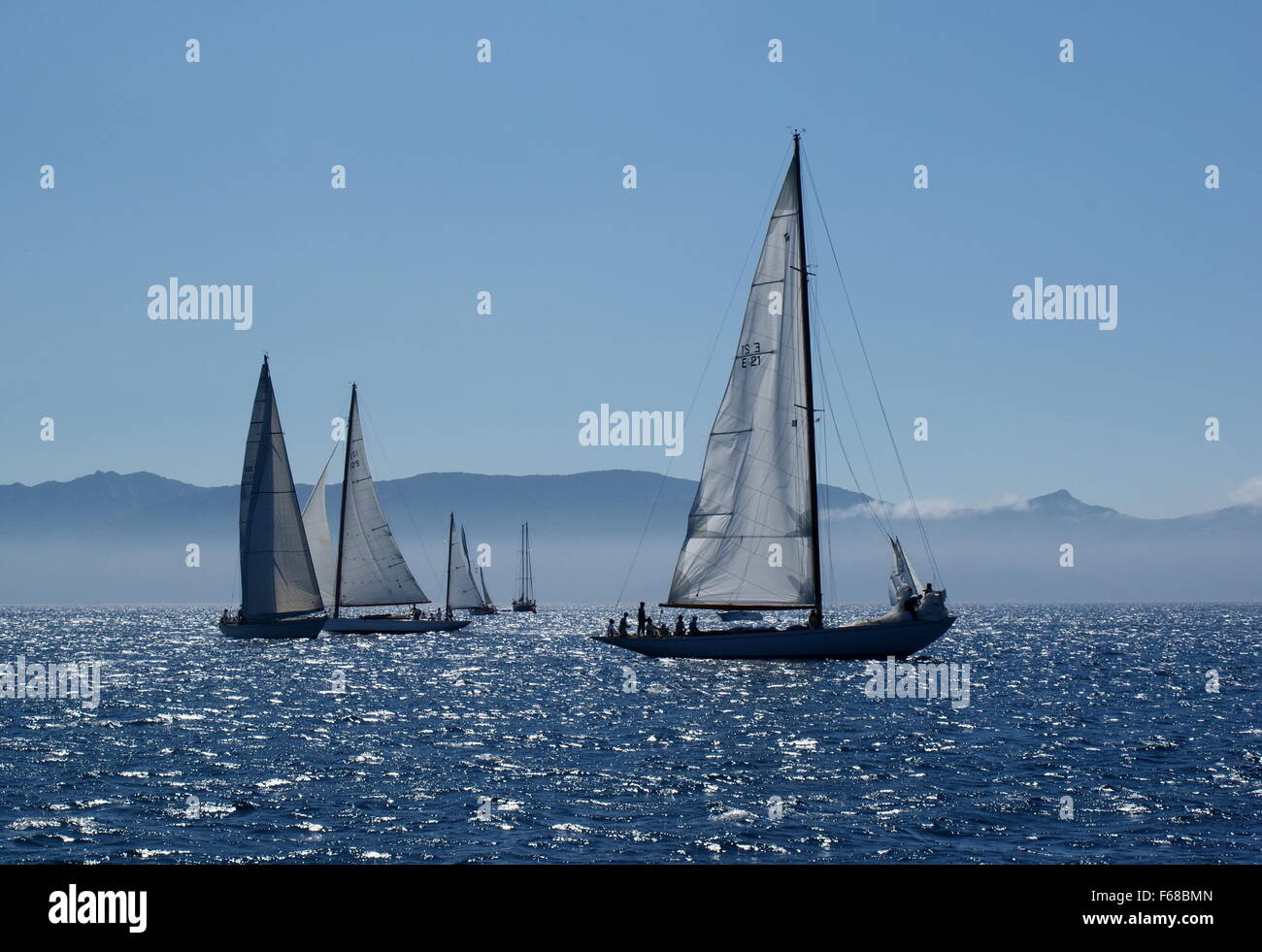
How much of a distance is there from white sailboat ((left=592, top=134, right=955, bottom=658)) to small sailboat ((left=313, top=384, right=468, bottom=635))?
42549mm

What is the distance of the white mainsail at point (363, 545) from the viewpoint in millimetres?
95500

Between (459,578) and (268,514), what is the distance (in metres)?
65.9

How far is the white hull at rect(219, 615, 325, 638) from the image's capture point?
8938 centimetres

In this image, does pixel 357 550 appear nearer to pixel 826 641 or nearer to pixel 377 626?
pixel 377 626

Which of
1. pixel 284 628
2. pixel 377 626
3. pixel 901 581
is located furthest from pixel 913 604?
pixel 377 626

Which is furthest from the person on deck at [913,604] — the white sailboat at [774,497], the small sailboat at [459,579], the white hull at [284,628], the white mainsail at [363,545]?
the small sailboat at [459,579]

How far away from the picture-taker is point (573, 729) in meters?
40.4

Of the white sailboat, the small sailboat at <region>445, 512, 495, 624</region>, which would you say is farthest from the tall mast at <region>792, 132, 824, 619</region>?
the small sailboat at <region>445, 512, 495, 624</region>

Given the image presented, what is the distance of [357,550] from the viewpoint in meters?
97.2

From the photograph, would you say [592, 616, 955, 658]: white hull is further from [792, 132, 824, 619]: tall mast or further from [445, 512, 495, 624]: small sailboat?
[445, 512, 495, 624]: small sailboat

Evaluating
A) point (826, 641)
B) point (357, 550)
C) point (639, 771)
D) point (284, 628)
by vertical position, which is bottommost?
point (284, 628)

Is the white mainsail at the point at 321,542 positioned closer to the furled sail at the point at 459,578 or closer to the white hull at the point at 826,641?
the furled sail at the point at 459,578

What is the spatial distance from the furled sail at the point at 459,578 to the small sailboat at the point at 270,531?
54763mm
